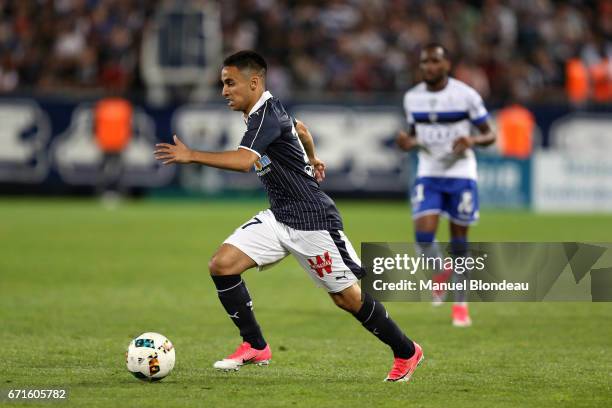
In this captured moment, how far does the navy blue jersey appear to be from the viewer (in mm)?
7820

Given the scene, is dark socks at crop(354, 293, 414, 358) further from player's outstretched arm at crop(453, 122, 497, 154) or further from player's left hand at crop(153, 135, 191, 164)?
player's outstretched arm at crop(453, 122, 497, 154)

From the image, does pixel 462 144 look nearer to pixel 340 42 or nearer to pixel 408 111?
pixel 408 111

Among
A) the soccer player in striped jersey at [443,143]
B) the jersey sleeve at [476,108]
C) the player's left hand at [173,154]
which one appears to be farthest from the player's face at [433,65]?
the player's left hand at [173,154]

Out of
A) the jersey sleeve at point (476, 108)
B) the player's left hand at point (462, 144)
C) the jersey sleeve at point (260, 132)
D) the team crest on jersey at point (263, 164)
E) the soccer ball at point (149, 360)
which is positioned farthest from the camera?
the jersey sleeve at point (476, 108)

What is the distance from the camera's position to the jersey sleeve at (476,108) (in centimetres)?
1135

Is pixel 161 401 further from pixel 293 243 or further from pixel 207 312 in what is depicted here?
pixel 207 312

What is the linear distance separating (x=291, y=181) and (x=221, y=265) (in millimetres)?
734

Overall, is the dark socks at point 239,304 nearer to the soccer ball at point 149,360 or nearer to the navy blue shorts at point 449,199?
the soccer ball at point 149,360

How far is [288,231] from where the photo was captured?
7922mm

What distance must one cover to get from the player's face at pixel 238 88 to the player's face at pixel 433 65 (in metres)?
3.84

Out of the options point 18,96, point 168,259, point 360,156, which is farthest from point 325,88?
point 168,259

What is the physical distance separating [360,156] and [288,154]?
17581 mm

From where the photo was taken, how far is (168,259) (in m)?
16.2

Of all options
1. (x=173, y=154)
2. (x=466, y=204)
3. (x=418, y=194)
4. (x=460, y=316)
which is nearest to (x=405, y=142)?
(x=418, y=194)
